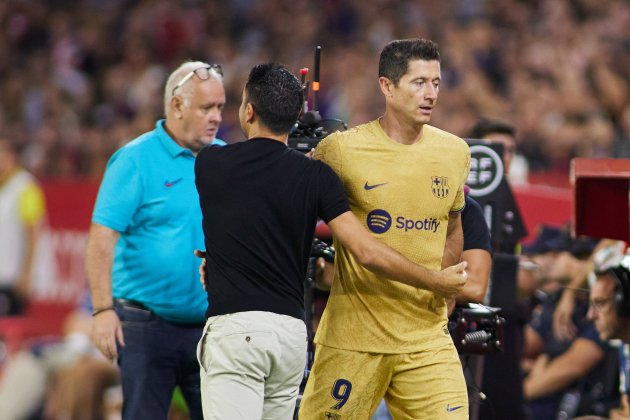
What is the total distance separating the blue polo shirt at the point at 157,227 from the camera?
5.77m

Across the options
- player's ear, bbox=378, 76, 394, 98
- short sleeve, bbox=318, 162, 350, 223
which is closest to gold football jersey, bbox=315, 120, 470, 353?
player's ear, bbox=378, 76, 394, 98

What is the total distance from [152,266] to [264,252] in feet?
4.29

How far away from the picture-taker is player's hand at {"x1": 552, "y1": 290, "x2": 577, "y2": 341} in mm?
8352

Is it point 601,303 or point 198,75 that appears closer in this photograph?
point 198,75

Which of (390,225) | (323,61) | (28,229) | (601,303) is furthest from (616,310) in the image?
(323,61)

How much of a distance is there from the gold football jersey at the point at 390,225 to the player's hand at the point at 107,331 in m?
1.16

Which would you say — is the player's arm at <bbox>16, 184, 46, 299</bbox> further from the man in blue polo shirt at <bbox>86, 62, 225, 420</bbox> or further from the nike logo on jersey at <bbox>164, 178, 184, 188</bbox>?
the nike logo on jersey at <bbox>164, 178, 184, 188</bbox>

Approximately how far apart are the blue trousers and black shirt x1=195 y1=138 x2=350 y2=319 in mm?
1127

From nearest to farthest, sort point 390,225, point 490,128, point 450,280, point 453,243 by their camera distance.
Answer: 1. point 450,280
2. point 390,225
3. point 453,243
4. point 490,128

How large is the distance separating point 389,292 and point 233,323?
0.70 m

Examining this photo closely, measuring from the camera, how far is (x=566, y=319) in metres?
8.38

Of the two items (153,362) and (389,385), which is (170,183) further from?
(389,385)

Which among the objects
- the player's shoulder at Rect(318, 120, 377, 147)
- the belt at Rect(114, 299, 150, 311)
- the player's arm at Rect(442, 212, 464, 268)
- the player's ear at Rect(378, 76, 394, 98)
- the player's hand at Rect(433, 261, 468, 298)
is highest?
the player's ear at Rect(378, 76, 394, 98)

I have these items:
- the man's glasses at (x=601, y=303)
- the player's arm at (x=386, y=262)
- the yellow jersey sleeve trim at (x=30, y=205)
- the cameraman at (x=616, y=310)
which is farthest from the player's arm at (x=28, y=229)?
the player's arm at (x=386, y=262)
